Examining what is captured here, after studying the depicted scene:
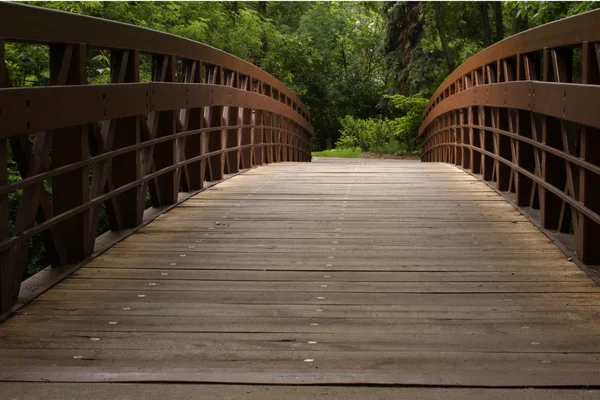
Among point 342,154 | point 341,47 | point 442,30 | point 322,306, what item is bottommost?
point 342,154

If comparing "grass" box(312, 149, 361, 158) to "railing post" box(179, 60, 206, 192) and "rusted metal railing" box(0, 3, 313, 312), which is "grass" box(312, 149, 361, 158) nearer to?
"rusted metal railing" box(0, 3, 313, 312)

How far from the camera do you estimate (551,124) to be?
6922 mm

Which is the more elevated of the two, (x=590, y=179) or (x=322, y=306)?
(x=590, y=179)

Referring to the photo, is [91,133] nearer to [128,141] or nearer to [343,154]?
[128,141]

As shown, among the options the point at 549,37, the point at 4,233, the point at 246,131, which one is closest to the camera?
the point at 4,233

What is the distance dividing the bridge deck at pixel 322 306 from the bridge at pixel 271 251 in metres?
0.02

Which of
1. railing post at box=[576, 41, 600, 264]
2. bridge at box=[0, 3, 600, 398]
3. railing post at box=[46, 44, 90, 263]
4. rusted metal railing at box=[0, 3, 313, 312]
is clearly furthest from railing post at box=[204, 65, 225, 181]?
railing post at box=[576, 41, 600, 264]

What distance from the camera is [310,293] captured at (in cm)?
518

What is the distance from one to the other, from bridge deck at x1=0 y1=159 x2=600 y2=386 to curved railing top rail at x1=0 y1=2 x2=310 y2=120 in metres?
1.49

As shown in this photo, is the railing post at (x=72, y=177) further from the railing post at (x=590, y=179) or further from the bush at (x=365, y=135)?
the bush at (x=365, y=135)

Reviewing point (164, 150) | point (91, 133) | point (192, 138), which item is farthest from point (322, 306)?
point (192, 138)

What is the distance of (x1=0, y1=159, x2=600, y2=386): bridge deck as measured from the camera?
12.8ft

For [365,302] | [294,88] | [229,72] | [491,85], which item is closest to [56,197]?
[365,302]

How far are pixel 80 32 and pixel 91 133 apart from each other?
0.79 metres
